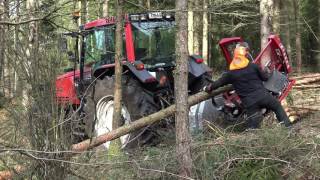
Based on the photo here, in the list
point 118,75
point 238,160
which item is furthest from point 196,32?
point 238,160

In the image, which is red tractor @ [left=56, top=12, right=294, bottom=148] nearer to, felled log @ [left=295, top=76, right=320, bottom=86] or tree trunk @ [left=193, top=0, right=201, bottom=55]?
felled log @ [left=295, top=76, right=320, bottom=86]

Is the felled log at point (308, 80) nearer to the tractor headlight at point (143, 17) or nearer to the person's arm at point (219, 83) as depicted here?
the tractor headlight at point (143, 17)

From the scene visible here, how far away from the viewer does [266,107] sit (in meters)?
7.61

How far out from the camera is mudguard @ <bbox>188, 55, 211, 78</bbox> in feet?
30.5

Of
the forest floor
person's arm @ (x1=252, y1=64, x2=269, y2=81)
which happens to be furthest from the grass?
person's arm @ (x1=252, y1=64, x2=269, y2=81)

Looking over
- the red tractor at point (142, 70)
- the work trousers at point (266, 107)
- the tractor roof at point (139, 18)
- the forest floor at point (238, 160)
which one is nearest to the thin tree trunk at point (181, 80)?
the forest floor at point (238, 160)

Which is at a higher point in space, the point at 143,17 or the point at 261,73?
the point at 143,17

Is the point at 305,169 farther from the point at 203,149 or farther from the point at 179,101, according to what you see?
the point at 179,101

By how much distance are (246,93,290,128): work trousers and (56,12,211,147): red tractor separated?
161 centimetres

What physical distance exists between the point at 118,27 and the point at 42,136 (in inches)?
141

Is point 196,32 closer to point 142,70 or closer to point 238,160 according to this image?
point 142,70

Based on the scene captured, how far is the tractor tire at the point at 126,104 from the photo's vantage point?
8.33m

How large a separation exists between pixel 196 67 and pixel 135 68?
131 centimetres

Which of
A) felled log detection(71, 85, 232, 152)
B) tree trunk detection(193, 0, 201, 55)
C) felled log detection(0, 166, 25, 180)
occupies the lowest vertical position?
felled log detection(0, 166, 25, 180)
